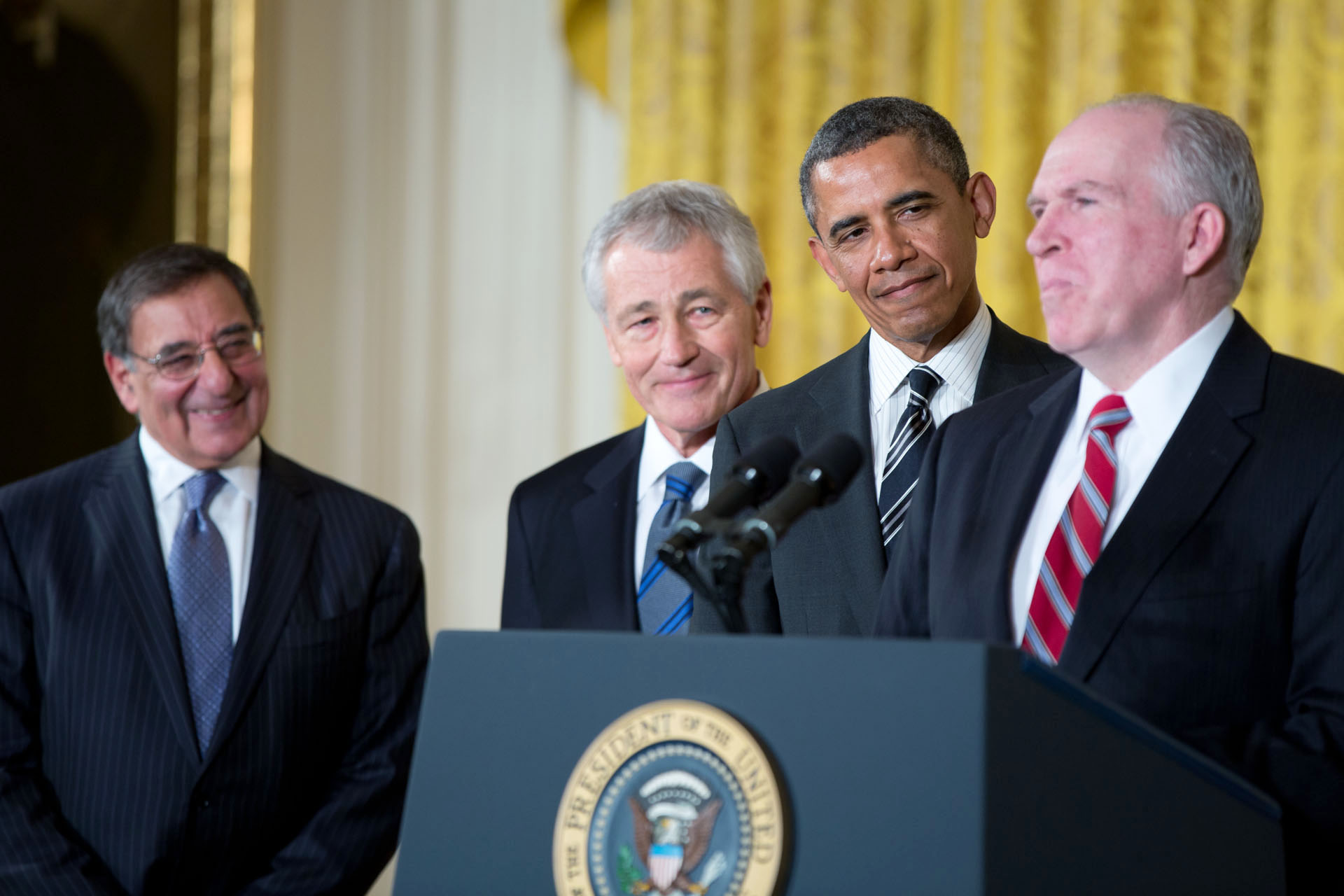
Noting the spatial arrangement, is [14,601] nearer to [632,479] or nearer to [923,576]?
[632,479]

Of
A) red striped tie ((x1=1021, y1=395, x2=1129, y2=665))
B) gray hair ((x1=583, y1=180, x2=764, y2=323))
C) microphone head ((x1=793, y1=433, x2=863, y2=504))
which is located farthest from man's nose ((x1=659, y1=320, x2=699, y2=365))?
microphone head ((x1=793, y1=433, x2=863, y2=504))

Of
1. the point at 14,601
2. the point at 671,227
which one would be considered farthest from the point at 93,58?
the point at 671,227

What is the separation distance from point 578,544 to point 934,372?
0.79 metres

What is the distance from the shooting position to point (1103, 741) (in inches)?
50.3

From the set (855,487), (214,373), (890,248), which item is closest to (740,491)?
(855,487)

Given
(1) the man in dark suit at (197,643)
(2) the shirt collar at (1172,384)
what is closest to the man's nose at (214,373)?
(1) the man in dark suit at (197,643)

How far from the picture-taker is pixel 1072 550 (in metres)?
1.75

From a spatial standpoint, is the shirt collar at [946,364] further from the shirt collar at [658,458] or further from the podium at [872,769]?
the podium at [872,769]

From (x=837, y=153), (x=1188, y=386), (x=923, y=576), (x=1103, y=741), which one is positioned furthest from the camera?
(x=837, y=153)

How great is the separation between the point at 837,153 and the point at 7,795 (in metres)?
1.88

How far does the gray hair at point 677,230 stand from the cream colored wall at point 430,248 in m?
1.95

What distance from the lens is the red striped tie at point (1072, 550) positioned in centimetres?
172

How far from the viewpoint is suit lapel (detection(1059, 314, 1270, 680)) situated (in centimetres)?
164

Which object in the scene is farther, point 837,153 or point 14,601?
point 14,601
